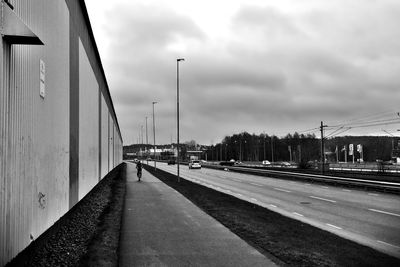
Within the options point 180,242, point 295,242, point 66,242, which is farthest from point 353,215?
point 66,242

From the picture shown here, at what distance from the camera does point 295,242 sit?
1002cm

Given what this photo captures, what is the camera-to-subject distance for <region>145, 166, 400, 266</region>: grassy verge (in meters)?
8.20

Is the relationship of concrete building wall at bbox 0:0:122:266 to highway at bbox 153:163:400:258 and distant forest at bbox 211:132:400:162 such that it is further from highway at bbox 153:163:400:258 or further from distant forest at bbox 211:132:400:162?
distant forest at bbox 211:132:400:162

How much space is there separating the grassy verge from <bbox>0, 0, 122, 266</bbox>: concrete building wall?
464 centimetres

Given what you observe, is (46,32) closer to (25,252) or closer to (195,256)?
(25,252)

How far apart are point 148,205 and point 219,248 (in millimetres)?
9110

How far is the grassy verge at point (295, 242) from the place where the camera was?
8.20 m

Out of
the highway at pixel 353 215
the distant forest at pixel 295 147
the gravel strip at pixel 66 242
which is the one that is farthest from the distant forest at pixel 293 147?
the gravel strip at pixel 66 242

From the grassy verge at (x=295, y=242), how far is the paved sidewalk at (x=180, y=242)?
46cm

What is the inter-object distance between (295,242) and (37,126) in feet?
20.8

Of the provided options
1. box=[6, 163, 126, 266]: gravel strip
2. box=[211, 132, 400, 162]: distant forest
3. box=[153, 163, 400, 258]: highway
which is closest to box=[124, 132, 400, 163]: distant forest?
box=[211, 132, 400, 162]: distant forest

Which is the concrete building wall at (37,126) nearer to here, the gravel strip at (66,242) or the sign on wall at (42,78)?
the sign on wall at (42,78)

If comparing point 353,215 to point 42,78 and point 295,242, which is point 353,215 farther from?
point 42,78

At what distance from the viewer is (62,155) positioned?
10.5 m
